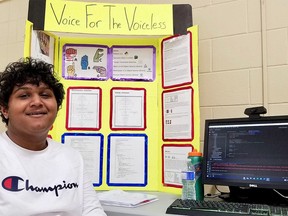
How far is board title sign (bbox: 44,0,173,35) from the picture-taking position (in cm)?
170

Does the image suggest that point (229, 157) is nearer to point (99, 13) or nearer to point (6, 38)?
point (99, 13)

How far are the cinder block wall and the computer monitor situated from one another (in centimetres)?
28

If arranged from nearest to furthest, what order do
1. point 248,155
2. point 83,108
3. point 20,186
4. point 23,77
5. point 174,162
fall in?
point 20,186, point 23,77, point 248,155, point 174,162, point 83,108

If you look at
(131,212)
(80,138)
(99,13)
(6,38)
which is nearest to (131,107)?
(80,138)

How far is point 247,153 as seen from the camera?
1389 millimetres

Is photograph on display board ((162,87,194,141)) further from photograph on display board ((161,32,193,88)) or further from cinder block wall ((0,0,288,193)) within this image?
cinder block wall ((0,0,288,193))

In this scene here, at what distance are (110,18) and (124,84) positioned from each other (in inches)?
14.2

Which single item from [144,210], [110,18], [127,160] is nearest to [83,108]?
[127,160]

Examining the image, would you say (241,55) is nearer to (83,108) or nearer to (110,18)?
(110,18)

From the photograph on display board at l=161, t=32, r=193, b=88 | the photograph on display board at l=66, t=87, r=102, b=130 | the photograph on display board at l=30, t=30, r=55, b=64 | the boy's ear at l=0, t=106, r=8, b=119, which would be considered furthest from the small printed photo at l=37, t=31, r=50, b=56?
the photograph on display board at l=161, t=32, r=193, b=88

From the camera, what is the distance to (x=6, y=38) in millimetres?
2463

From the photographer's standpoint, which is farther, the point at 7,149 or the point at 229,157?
the point at 229,157

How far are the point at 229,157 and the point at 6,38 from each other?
1910 mm

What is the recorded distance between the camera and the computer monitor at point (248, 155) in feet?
4.35
